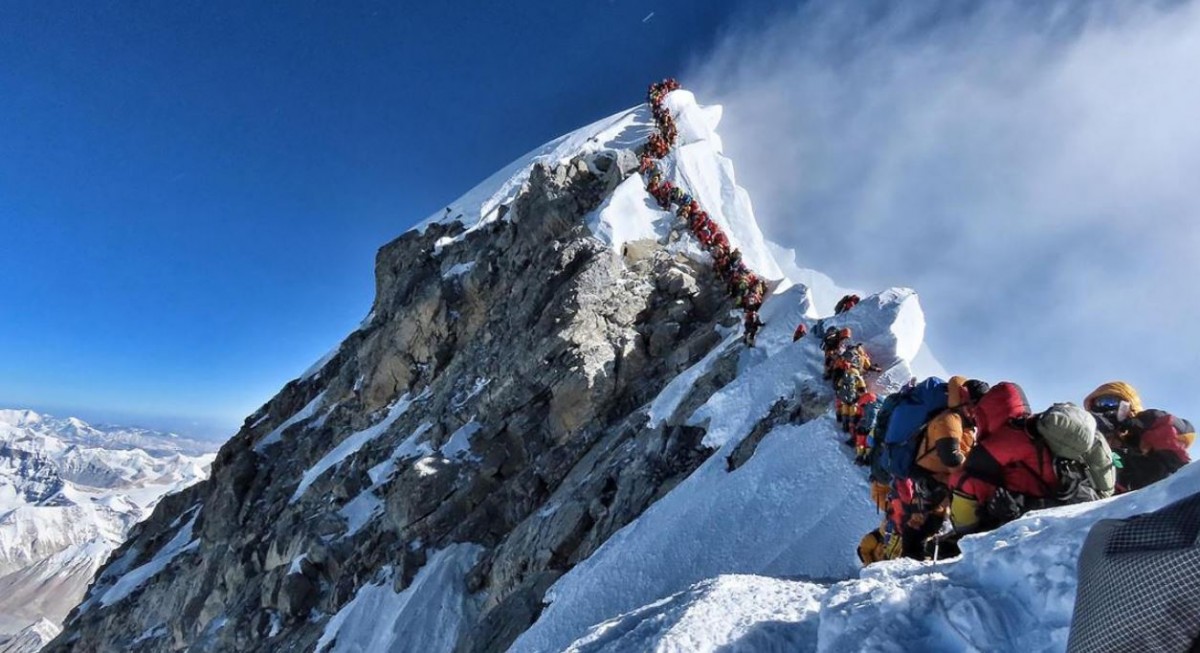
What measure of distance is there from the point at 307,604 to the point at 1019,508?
26.5m

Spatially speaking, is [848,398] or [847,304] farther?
[847,304]

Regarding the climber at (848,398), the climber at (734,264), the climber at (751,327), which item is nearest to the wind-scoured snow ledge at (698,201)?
the climber at (734,264)

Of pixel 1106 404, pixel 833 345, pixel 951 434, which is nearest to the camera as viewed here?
pixel 951 434

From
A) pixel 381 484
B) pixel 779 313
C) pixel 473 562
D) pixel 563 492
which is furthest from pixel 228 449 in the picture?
pixel 779 313

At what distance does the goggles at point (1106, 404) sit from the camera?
678 centimetres

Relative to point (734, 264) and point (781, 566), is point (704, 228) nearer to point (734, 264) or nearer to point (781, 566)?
point (734, 264)

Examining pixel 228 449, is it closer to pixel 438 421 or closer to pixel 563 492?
pixel 438 421

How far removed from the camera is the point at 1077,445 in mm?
5203

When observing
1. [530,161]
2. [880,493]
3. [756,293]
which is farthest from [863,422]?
[530,161]

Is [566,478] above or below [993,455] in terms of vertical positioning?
above

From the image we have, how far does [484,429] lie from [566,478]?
6.04 meters

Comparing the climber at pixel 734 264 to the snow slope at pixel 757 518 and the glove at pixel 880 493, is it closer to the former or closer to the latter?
the snow slope at pixel 757 518

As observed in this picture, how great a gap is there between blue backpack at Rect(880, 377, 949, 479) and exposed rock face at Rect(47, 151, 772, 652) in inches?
223

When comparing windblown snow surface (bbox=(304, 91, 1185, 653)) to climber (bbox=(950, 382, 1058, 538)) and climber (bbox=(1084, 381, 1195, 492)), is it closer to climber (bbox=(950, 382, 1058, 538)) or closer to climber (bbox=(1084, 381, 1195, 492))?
climber (bbox=(950, 382, 1058, 538))
